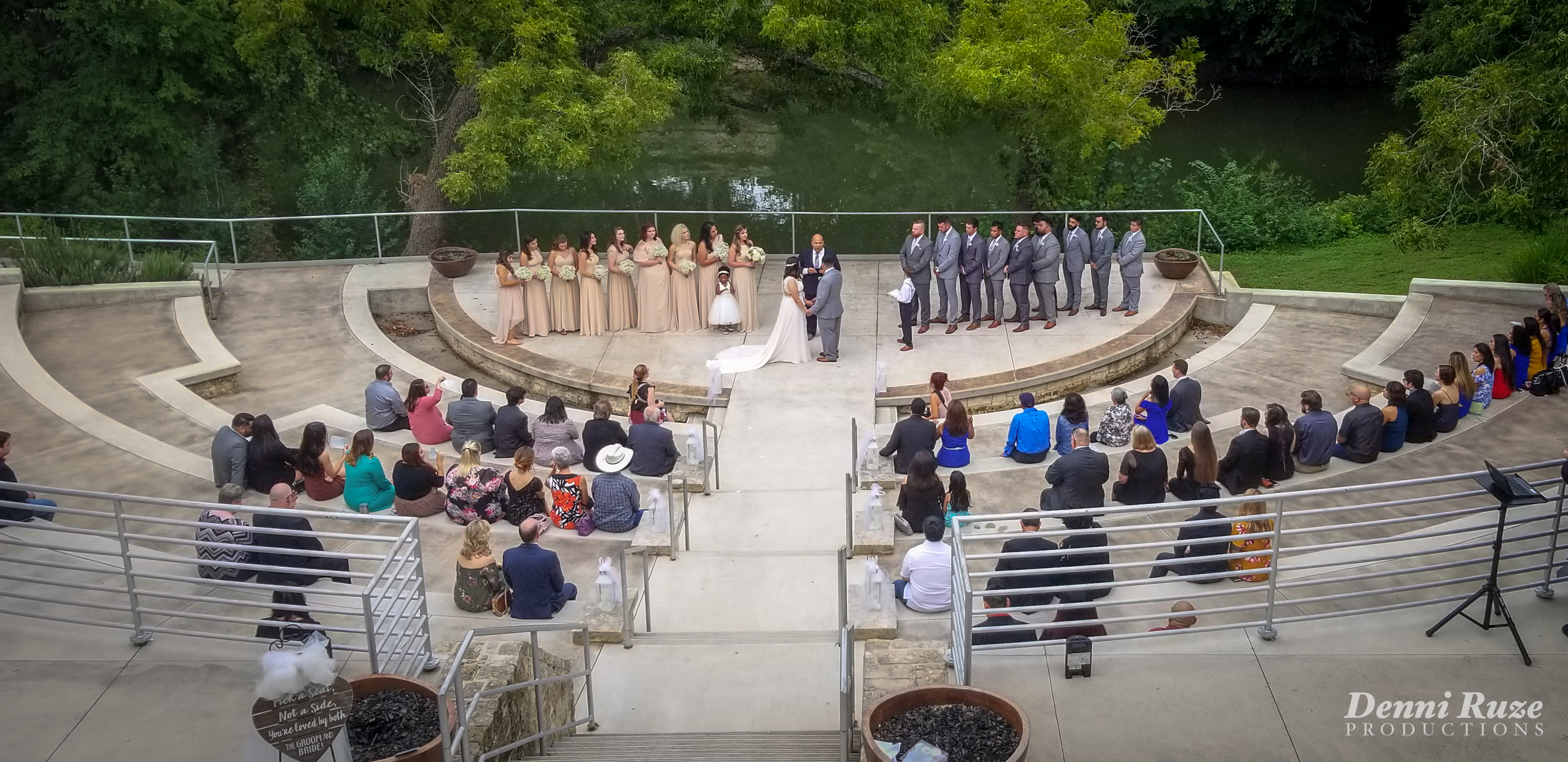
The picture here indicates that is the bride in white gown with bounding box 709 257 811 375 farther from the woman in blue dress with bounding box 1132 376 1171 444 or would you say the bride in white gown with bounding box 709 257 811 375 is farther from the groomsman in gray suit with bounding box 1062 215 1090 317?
the woman in blue dress with bounding box 1132 376 1171 444

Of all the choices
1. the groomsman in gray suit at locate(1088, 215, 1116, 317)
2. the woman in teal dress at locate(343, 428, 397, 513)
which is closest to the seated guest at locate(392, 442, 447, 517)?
the woman in teal dress at locate(343, 428, 397, 513)

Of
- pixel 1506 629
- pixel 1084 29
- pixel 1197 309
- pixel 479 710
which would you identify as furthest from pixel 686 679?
pixel 1084 29

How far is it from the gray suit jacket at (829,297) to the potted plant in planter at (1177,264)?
5838 mm

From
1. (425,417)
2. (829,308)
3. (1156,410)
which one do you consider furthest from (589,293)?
(1156,410)

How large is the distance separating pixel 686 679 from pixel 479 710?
235 centimetres

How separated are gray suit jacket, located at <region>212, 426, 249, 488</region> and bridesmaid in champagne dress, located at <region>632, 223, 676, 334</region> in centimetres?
651

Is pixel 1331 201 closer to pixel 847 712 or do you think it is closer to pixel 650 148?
pixel 650 148

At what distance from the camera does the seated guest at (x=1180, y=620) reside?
1027 centimetres

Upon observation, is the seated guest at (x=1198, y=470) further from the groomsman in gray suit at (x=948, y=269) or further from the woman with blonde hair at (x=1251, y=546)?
the groomsman in gray suit at (x=948, y=269)

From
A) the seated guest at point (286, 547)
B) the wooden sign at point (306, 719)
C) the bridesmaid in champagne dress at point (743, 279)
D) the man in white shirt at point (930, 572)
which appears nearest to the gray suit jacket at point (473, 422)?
the seated guest at point (286, 547)

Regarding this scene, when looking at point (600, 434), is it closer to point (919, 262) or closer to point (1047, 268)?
point (919, 262)

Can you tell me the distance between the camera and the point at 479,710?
28.9 feet

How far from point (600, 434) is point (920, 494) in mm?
3633

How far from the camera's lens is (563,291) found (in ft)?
63.7
